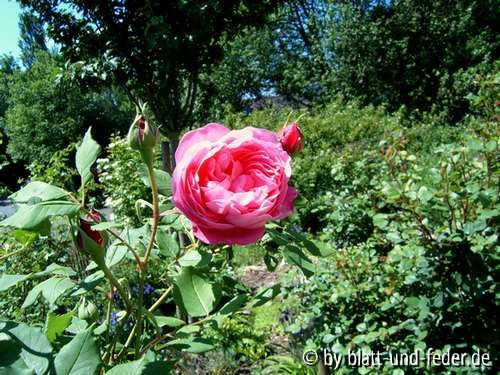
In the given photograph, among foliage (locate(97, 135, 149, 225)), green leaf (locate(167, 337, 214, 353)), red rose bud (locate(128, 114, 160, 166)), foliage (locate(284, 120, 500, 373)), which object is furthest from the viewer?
foliage (locate(97, 135, 149, 225))

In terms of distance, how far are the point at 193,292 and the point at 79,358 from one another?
173 mm

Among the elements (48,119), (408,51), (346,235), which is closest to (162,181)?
(346,235)

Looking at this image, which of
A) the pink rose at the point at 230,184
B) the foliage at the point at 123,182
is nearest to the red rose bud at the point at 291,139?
the pink rose at the point at 230,184

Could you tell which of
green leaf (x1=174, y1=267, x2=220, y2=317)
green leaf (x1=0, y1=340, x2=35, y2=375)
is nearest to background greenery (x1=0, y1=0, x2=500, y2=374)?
green leaf (x1=174, y1=267, x2=220, y2=317)

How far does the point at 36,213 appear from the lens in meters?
0.48

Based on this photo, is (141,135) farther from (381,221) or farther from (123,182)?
(123,182)

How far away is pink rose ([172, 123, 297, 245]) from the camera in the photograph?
46 centimetres

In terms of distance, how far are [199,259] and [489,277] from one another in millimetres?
1164

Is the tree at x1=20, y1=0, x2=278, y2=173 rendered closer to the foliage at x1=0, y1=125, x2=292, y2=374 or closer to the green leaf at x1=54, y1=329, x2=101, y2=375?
the foliage at x1=0, y1=125, x2=292, y2=374

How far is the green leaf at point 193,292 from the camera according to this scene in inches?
23.4

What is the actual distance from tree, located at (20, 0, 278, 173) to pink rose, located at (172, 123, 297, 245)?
3009 millimetres

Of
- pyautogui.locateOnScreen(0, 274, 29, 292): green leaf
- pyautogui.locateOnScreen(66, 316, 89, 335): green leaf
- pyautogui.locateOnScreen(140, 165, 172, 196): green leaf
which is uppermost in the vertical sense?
pyautogui.locateOnScreen(140, 165, 172, 196): green leaf

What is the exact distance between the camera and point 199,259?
57 centimetres

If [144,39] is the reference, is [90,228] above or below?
below
